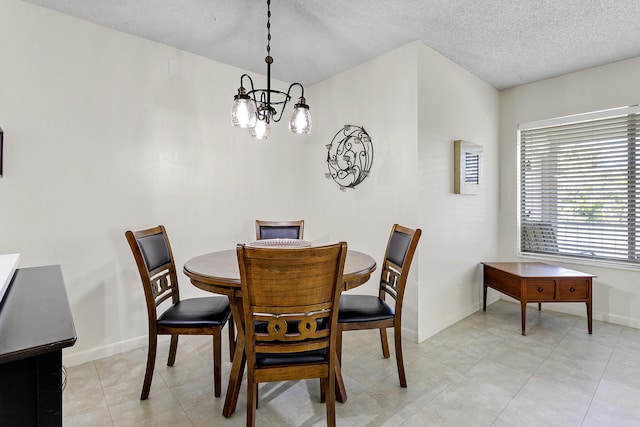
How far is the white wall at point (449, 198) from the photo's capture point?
9.04ft

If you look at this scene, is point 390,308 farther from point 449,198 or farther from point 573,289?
point 573,289

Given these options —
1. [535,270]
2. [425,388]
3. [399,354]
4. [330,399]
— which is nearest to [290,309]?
[330,399]

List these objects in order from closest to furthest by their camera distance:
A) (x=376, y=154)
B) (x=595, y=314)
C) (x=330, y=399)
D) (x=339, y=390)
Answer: (x=330, y=399)
(x=339, y=390)
(x=376, y=154)
(x=595, y=314)

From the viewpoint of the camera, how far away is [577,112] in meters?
3.23

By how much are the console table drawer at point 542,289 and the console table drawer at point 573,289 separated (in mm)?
63

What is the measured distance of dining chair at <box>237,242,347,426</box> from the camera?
1.35m

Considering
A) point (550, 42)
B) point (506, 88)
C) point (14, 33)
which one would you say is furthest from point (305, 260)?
point (506, 88)

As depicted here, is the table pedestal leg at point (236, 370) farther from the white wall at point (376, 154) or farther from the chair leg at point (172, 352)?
the white wall at point (376, 154)

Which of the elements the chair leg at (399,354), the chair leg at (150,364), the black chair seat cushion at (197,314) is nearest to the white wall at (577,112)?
Answer: the chair leg at (399,354)

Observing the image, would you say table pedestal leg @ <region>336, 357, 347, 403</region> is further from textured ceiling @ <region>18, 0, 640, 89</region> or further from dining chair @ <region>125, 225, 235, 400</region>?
textured ceiling @ <region>18, 0, 640, 89</region>

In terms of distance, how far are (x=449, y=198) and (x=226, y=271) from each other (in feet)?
7.23

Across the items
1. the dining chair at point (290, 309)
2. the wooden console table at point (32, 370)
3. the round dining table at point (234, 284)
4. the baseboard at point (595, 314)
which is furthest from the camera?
the baseboard at point (595, 314)

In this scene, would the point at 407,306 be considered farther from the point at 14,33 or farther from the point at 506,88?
the point at 14,33

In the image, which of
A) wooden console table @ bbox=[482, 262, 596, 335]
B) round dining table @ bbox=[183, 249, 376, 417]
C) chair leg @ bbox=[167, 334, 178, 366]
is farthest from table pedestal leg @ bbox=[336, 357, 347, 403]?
wooden console table @ bbox=[482, 262, 596, 335]
